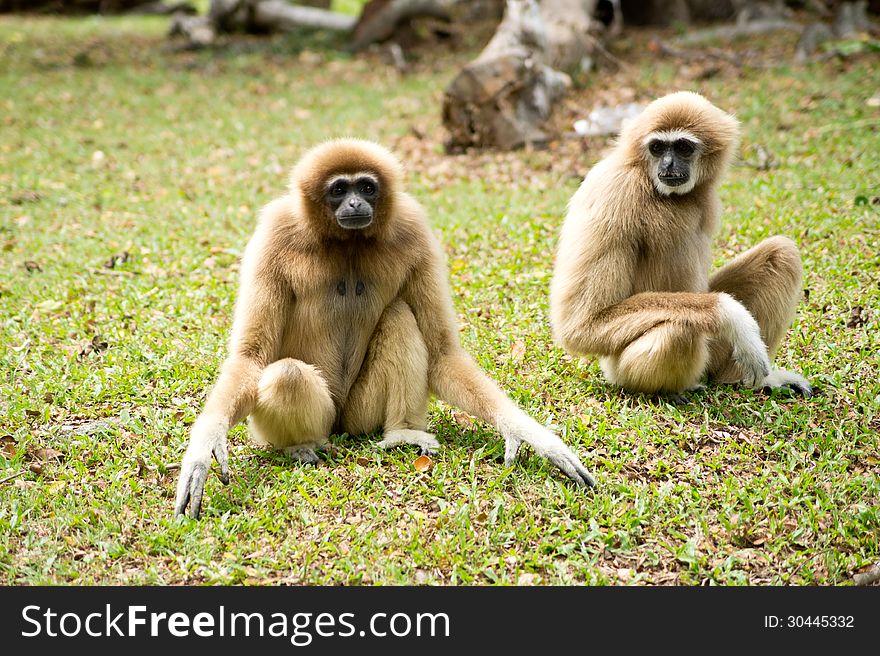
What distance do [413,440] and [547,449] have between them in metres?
0.84

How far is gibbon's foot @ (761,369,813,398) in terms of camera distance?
5750mm

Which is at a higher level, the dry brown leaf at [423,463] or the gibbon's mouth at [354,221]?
the gibbon's mouth at [354,221]

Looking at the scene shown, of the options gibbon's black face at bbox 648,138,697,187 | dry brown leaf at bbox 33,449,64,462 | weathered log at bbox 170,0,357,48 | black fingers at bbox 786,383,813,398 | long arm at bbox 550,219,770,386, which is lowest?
dry brown leaf at bbox 33,449,64,462

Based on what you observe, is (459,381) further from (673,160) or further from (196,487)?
(673,160)

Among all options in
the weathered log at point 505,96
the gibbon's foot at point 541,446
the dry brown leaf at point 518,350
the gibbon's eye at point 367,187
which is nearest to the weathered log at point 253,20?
the weathered log at point 505,96

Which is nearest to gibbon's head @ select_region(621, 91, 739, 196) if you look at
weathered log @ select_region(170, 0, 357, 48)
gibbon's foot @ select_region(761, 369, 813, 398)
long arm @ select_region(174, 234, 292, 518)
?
gibbon's foot @ select_region(761, 369, 813, 398)

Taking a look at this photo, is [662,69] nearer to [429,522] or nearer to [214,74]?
[214,74]

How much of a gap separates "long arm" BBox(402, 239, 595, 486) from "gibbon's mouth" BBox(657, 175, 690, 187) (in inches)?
59.5

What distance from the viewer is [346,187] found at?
4.88 metres

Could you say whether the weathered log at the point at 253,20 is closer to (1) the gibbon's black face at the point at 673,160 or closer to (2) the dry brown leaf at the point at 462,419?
(1) the gibbon's black face at the point at 673,160

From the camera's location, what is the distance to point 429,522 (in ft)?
15.0

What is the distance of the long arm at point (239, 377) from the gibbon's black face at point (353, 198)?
0.55 metres

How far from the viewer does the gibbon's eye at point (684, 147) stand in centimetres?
550

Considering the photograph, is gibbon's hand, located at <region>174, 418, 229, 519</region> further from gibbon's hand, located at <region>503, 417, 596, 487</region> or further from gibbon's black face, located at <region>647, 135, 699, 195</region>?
gibbon's black face, located at <region>647, 135, 699, 195</region>
